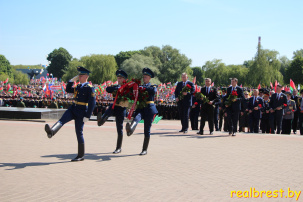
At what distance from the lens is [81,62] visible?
84.9 m

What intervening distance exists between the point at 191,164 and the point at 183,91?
5.20m

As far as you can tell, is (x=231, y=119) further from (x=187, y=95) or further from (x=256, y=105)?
(x=256, y=105)

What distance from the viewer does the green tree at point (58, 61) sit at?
388ft

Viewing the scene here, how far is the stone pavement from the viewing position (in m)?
4.99

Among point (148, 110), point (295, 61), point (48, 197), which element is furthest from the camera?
point (295, 61)

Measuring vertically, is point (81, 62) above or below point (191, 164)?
above

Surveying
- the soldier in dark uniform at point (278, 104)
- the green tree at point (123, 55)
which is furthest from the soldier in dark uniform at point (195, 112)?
the green tree at point (123, 55)

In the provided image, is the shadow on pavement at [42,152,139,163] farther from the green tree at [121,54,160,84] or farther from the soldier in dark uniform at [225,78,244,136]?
the green tree at [121,54,160,84]

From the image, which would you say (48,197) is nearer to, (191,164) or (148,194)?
(148,194)

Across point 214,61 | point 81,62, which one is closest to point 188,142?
point 81,62

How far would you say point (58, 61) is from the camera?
389 ft

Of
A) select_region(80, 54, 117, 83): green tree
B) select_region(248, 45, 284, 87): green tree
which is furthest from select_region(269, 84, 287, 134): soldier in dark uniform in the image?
select_region(80, 54, 117, 83): green tree

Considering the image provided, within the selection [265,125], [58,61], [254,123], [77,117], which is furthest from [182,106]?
[58,61]

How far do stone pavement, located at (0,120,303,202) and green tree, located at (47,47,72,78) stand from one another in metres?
111
